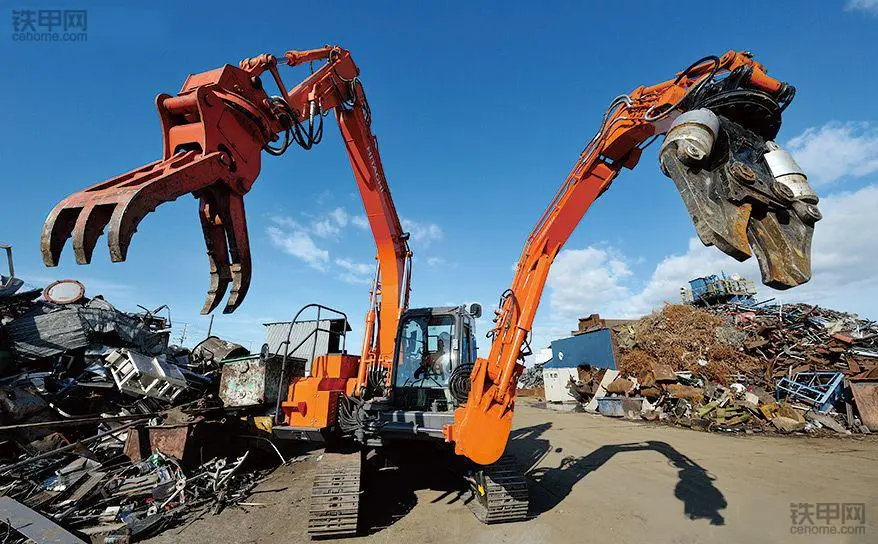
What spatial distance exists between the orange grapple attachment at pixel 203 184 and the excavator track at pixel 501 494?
3.76m

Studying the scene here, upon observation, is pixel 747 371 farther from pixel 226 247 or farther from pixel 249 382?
pixel 226 247

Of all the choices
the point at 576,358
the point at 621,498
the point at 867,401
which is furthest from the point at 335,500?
the point at 576,358

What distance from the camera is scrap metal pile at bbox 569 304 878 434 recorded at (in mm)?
11711

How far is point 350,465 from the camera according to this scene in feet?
16.5

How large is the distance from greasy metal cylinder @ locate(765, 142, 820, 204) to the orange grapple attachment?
3.99m

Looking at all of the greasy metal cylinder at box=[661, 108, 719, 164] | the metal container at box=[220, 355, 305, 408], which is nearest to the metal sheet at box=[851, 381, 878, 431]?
the greasy metal cylinder at box=[661, 108, 719, 164]

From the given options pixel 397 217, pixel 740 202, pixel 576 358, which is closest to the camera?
pixel 740 202

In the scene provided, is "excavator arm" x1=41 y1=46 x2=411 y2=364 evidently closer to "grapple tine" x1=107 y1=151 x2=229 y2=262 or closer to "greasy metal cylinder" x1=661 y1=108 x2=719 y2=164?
"grapple tine" x1=107 y1=151 x2=229 y2=262

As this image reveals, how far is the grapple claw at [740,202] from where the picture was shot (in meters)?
2.48

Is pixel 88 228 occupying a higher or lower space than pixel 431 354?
higher

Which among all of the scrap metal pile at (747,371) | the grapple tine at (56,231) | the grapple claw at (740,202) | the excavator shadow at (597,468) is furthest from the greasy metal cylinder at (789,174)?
the scrap metal pile at (747,371)

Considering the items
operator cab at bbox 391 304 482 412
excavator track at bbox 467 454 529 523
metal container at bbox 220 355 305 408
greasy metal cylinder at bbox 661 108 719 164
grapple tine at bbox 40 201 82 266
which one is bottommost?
excavator track at bbox 467 454 529 523

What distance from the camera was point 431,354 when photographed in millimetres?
6309

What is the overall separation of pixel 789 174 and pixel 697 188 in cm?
79
